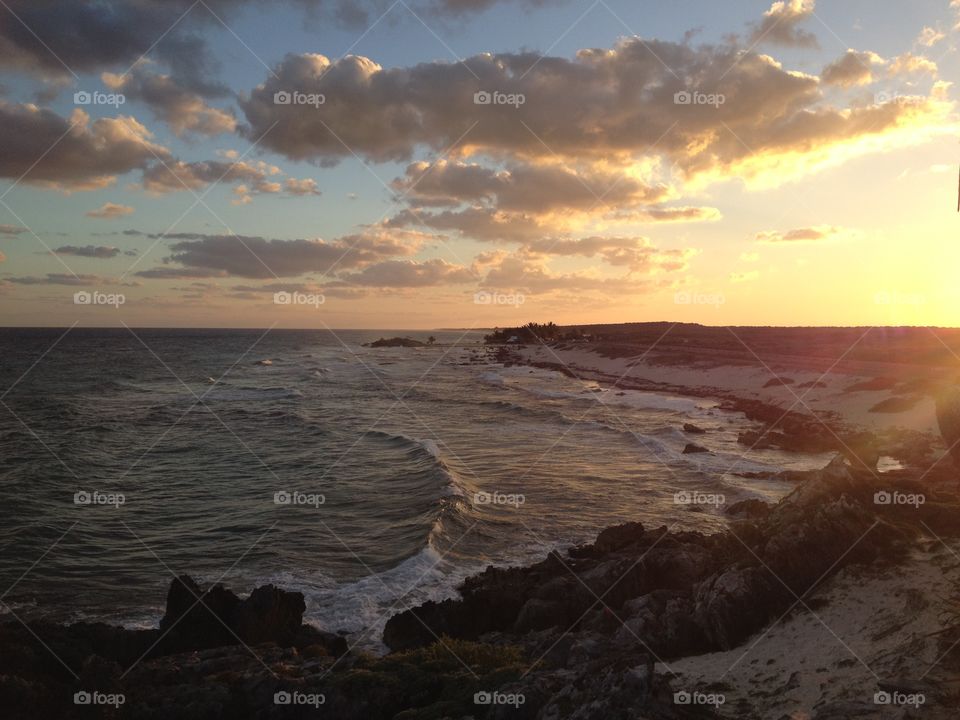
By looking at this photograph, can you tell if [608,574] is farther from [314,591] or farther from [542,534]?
[314,591]

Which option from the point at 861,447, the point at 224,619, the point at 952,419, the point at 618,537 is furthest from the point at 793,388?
the point at 224,619

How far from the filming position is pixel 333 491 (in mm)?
29984

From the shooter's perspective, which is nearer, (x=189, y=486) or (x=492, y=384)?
(x=189, y=486)

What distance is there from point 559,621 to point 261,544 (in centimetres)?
1282

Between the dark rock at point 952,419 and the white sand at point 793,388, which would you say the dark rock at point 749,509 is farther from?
the white sand at point 793,388

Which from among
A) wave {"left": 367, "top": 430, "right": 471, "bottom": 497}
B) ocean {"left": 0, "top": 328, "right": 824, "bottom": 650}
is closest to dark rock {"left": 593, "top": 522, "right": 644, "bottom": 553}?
ocean {"left": 0, "top": 328, "right": 824, "bottom": 650}

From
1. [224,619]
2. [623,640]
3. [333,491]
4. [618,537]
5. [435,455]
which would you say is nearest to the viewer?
[623,640]

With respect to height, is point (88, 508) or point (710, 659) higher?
point (88, 508)

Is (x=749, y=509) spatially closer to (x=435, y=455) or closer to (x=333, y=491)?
(x=435, y=455)

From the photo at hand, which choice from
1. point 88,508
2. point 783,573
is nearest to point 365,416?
point 88,508

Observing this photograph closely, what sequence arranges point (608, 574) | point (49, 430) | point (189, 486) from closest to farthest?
point (608, 574) < point (189, 486) < point (49, 430)

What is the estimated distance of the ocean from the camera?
1975 centimetres

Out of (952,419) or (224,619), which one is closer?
(224,619)

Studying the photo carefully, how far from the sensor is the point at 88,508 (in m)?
26.9
